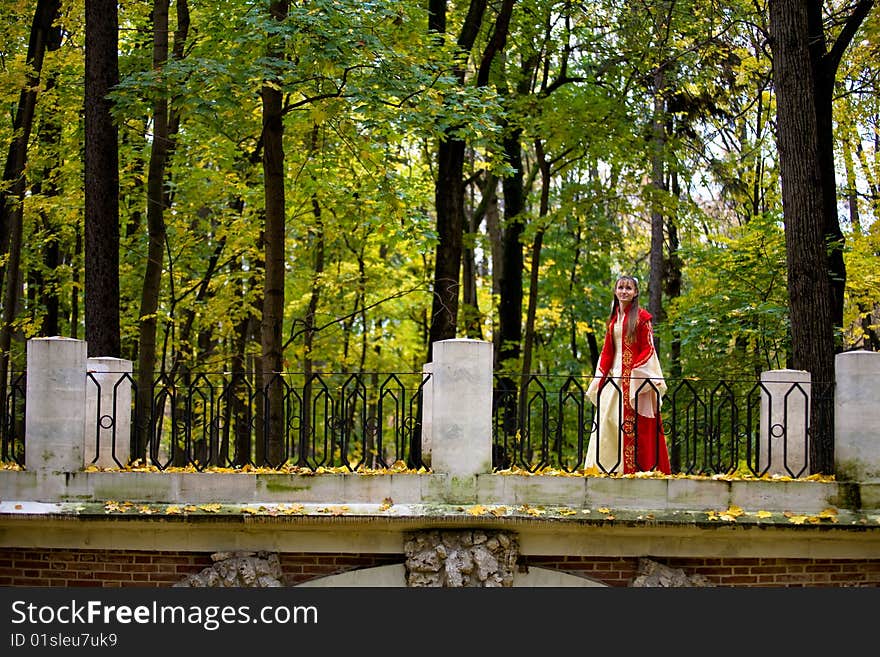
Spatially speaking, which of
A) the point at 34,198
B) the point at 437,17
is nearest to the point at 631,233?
the point at 437,17

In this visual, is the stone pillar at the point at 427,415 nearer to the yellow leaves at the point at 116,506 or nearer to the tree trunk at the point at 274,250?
the yellow leaves at the point at 116,506

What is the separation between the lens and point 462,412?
1016 centimetres

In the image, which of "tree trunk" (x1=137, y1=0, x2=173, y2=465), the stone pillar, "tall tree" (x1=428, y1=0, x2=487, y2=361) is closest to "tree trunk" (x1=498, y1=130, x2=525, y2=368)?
"tall tree" (x1=428, y1=0, x2=487, y2=361)

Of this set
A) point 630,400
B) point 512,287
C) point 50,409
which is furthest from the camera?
point 512,287

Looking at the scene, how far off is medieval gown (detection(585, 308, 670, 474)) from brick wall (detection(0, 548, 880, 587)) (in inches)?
34.2

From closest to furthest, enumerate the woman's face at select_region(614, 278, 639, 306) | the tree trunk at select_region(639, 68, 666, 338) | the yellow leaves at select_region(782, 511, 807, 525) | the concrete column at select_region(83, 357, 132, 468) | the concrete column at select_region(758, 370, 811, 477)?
1. the yellow leaves at select_region(782, 511, 807, 525)
2. the concrete column at select_region(83, 357, 132, 468)
3. the concrete column at select_region(758, 370, 811, 477)
4. the woman's face at select_region(614, 278, 639, 306)
5. the tree trunk at select_region(639, 68, 666, 338)

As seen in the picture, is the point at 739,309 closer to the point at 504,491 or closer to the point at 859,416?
the point at 859,416

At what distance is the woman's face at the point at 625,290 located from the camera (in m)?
10.9

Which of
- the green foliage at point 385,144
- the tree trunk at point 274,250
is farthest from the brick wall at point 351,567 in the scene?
the green foliage at point 385,144

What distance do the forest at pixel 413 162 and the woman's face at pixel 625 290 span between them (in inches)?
87.9

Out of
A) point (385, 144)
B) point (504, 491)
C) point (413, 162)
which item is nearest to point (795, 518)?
point (504, 491)

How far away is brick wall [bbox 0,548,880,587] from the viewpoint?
1030 centimetres

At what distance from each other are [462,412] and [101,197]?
5.42 metres

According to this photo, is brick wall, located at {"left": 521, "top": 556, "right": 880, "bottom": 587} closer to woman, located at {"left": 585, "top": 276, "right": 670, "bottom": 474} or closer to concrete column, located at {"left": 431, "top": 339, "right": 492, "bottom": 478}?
woman, located at {"left": 585, "top": 276, "right": 670, "bottom": 474}
